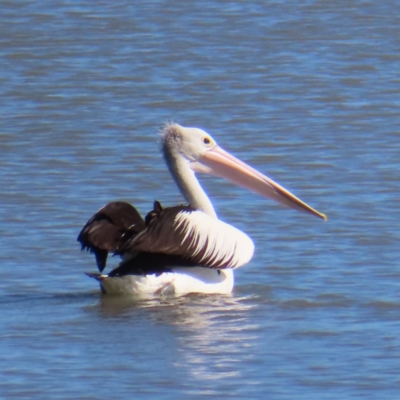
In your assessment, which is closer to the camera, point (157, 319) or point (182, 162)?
point (157, 319)

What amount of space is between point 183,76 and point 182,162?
195 inches

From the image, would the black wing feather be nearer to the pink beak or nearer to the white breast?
the white breast

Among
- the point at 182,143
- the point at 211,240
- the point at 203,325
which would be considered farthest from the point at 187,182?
the point at 203,325

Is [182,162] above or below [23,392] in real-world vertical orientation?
above

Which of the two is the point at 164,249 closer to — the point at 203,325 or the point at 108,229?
the point at 108,229

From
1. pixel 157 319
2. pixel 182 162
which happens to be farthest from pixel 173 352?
pixel 182 162

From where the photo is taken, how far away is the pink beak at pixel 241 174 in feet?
23.2

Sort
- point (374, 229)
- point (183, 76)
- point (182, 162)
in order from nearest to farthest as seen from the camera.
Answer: point (182, 162) < point (374, 229) < point (183, 76)

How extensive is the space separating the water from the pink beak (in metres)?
0.30

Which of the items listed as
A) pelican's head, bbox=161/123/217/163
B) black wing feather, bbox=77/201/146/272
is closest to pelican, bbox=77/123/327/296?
black wing feather, bbox=77/201/146/272

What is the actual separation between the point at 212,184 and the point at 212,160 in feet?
5.43

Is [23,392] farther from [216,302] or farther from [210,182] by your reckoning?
[210,182]

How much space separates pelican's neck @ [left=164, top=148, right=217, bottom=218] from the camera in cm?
688

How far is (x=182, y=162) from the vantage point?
274 inches
